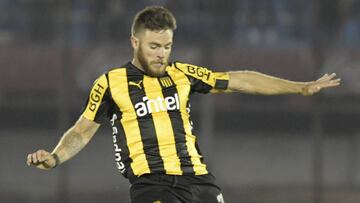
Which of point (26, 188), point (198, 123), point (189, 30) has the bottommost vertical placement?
point (26, 188)

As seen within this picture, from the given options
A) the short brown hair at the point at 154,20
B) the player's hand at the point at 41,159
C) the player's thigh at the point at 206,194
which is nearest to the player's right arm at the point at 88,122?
the player's hand at the point at 41,159

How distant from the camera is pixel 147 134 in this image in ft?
15.9

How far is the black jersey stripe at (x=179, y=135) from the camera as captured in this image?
4.84m

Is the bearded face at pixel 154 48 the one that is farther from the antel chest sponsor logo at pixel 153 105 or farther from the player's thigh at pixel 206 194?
the player's thigh at pixel 206 194

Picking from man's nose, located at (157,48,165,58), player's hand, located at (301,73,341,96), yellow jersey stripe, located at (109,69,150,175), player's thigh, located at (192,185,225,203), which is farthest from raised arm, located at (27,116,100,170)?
player's hand, located at (301,73,341,96)

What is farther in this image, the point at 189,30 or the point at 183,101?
the point at 189,30

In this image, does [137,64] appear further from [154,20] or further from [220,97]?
[220,97]

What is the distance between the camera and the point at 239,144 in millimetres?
9883

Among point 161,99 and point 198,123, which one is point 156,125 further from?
point 198,123

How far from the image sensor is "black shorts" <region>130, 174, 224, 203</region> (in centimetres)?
467

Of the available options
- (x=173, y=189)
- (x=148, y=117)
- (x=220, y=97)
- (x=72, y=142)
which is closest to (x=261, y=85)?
(x=148, y=117)

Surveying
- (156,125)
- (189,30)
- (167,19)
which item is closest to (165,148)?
(156,125)

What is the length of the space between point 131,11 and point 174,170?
16.5 feet

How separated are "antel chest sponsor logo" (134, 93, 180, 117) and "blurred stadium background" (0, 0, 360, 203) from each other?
4.68m
